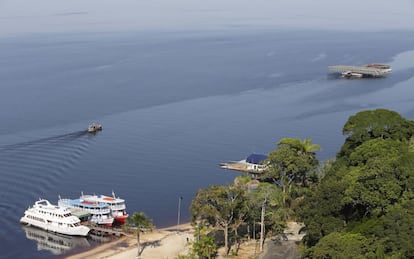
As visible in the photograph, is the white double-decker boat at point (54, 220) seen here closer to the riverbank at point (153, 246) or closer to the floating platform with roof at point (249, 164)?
the riverbank at point (153, 246)

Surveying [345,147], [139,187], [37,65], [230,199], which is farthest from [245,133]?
[37,65]

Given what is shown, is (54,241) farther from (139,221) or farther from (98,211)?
(139,221)

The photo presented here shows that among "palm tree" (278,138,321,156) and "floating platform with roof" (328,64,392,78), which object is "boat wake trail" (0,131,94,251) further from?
"floating platform with roof" (328,64,392,78)

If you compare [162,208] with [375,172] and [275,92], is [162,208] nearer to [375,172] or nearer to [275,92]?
[375,172]

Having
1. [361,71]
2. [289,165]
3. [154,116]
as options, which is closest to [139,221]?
[289,165]

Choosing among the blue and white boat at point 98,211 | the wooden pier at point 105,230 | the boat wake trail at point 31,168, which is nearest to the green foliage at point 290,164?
the wooden pier at point 105,230
